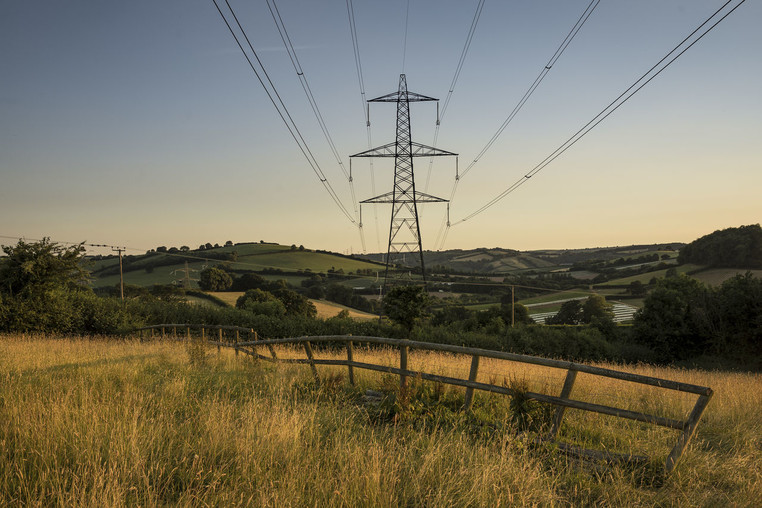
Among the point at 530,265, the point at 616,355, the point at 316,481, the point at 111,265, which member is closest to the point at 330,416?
the point at 316,481

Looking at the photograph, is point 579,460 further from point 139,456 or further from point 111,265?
point 111,265

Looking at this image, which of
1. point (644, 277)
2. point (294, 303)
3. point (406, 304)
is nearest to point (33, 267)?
point (406, 304)

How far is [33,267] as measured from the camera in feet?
84.7

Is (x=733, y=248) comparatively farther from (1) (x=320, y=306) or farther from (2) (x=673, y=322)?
(1) (x=320, y=306)

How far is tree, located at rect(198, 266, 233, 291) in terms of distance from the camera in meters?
81.7

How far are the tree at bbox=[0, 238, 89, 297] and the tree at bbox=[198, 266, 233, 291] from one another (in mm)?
55530

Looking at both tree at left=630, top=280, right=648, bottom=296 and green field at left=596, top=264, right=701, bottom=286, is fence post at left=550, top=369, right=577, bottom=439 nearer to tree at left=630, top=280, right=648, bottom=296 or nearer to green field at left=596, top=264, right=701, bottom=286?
tree at left=630, top=280, right=648, bottom=296

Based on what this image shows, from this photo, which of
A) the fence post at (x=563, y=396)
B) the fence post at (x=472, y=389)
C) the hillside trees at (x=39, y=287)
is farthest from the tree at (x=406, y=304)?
the fence post at (x=563, y=396)

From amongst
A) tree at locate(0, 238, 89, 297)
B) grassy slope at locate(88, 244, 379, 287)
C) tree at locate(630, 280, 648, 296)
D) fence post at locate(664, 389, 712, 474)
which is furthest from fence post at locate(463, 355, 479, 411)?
tree at locate(630, 280, 648, 296)

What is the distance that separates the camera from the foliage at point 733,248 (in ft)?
279

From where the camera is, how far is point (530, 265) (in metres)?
153

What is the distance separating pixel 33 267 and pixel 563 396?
2963cm

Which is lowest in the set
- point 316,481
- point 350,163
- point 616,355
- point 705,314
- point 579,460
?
point 616,355

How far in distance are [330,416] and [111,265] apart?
111m
